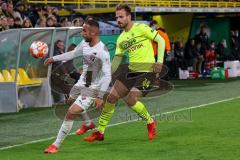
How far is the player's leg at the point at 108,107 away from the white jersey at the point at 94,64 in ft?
1.96

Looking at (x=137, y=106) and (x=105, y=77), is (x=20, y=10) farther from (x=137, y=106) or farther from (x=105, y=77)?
Answer: (x=105, y=77)

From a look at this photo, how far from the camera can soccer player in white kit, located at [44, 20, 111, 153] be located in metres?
9.69

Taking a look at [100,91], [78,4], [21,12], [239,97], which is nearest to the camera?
[100,91]

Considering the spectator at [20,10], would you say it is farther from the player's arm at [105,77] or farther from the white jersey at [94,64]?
the player's arm at [105,77]

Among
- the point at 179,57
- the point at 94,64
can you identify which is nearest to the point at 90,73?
the point at 94,64

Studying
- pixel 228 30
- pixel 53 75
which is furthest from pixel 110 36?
pixel 228 30

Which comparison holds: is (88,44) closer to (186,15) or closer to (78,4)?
(78,4)

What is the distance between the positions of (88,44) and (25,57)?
671 cm

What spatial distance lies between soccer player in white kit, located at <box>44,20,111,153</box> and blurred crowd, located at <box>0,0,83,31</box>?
7272 millimetres

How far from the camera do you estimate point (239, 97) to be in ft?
59.6

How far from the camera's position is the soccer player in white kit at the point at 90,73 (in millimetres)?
9691

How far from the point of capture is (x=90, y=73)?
33.8 ft

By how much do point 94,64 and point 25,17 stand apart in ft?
32.8

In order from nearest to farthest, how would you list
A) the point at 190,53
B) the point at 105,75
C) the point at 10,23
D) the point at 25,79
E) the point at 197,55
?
1. the point at 105,75
2. the point at 25,79
3. the point at 10,23
4. the point at 190,53
5. the point at 197,55
